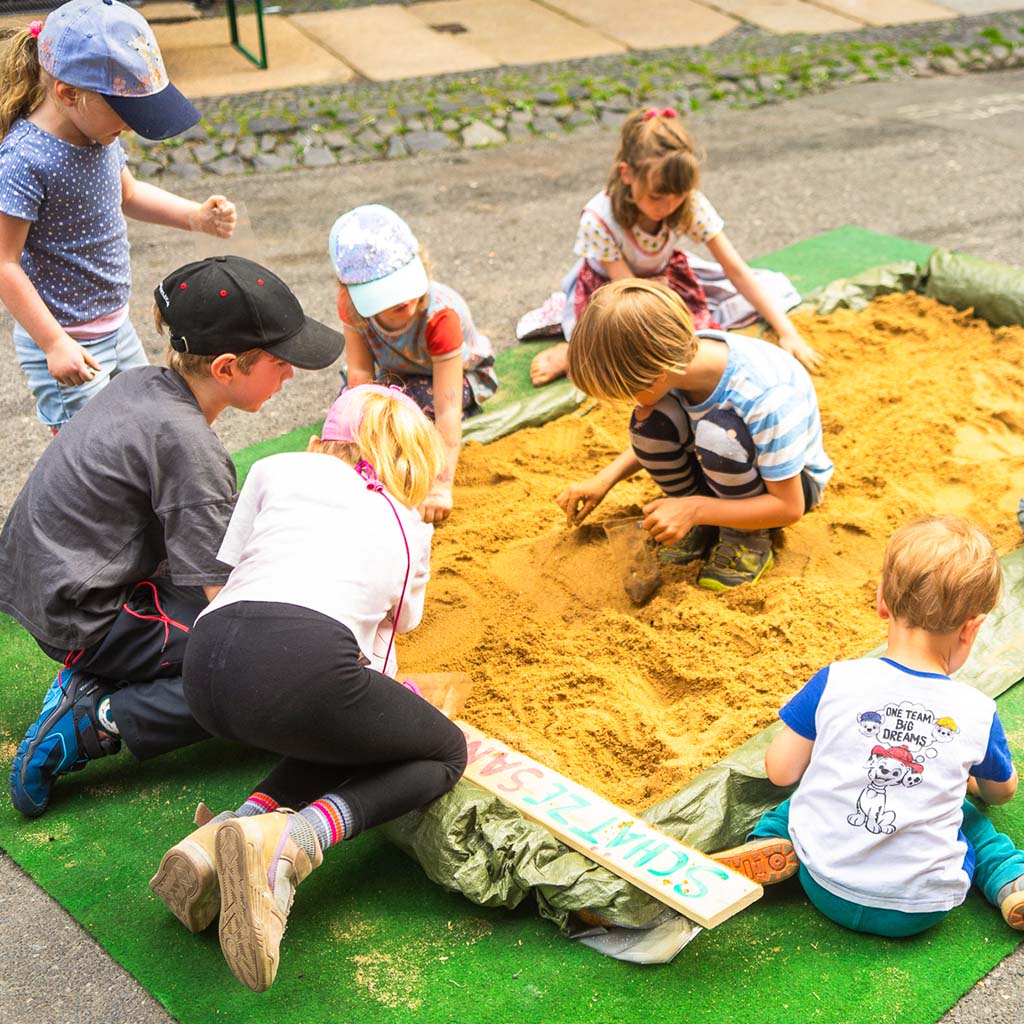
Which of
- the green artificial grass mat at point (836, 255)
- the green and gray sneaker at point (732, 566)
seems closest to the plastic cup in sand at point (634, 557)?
the green and gray sneaker at point (732, 566)

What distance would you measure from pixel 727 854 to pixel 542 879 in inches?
13.5

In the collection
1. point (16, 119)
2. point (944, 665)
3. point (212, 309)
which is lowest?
point (944, 665)

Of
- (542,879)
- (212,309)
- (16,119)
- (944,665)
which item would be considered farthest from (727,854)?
(16,119)

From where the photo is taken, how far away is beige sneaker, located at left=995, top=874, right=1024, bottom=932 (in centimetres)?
209

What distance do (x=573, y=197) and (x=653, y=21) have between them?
3426mm

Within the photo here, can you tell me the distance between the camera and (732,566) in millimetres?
3082

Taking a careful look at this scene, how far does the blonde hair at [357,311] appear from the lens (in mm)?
3303

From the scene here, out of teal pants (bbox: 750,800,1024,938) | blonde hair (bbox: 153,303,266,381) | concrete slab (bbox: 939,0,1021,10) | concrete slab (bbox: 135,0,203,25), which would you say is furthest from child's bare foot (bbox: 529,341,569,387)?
concrete slab (bbox: 939,0,1021,10)

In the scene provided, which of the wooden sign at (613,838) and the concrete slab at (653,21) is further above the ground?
the wooden sign at (613,838)

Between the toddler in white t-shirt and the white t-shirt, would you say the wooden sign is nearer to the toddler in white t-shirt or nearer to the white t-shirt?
the toddler in white t-shirt

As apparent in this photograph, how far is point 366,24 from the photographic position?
8367 mm

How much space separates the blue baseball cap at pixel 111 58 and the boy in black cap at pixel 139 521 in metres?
0.57

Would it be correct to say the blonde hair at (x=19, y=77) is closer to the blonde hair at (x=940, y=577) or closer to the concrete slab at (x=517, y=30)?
the blonde hair at (x=940, y=577)

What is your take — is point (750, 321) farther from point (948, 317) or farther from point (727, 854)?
point (727, 854)
